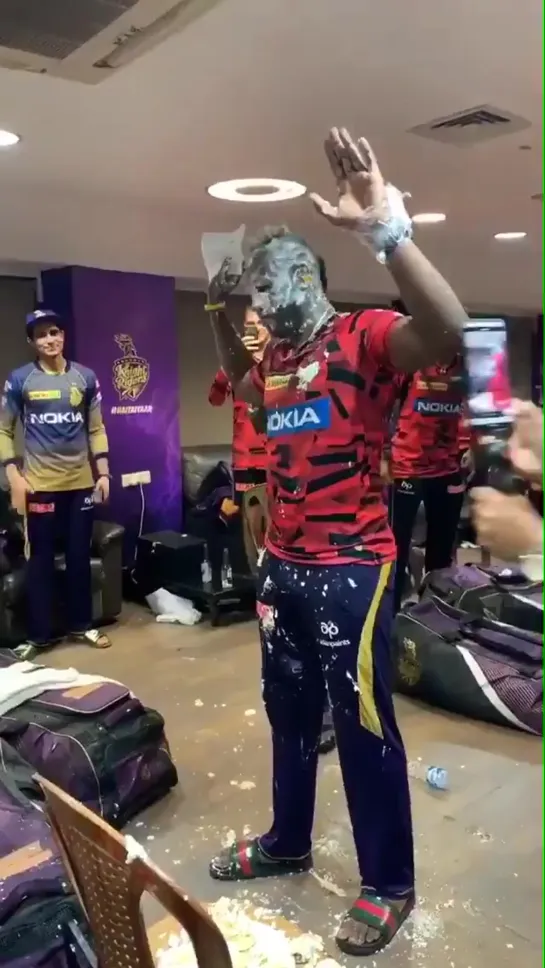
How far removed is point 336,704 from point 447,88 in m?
1.83

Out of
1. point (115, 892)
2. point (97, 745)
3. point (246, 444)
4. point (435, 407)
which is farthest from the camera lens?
point (435, 407)

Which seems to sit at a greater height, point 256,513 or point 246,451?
point 246,451

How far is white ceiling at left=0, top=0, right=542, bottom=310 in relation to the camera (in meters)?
2.05

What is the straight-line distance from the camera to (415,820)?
2312mm

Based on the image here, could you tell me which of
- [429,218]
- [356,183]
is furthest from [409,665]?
[429,218]

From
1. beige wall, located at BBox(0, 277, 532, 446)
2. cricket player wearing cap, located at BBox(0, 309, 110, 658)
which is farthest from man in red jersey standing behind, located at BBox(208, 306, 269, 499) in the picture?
beige wall, located at BBox(0, 277, 532, 446)

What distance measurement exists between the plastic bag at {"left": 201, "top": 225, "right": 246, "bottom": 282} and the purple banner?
2.20m

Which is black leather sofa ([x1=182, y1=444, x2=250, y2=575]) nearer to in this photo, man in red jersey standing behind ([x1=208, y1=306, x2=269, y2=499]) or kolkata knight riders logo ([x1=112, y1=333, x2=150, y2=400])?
kolkata knight riders logo ([x1=112, y1=333, x2=150, y2=400])

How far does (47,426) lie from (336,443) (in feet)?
7.36

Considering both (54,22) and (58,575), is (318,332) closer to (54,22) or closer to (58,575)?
(54,22)

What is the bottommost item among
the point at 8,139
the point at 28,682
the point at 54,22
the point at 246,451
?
the point at 28,682

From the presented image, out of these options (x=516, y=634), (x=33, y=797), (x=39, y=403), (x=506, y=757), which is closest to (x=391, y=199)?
(x=33, y=797)

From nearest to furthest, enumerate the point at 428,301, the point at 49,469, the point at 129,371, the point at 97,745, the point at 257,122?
the point at 428,301 < the point at 97,745 < the point at 257,122 < the point at 49,469 < the point at 129,371

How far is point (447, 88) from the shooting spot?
2.50 metres
